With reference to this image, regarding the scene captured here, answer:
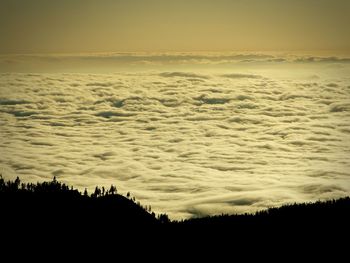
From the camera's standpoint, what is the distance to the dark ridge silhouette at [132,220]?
381 ft

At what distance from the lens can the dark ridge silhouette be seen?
11625cm

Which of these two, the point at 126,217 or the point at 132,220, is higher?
the point at 126,217

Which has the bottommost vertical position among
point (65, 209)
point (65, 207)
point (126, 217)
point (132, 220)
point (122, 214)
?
point (132, 220)

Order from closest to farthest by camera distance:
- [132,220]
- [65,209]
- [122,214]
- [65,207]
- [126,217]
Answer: [132,220], [126,217], [65,209], [122,214], [65,207]

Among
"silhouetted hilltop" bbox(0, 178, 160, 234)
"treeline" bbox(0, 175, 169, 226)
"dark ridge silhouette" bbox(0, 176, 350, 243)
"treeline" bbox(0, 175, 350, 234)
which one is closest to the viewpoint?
"dark ridge silhouette" bbox(0, 176, 350, 243)

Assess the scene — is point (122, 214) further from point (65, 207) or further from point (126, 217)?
point (65, 207)

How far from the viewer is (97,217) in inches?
5034

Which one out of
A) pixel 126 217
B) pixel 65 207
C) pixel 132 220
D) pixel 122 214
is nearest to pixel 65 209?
Answer: pixel 65 207

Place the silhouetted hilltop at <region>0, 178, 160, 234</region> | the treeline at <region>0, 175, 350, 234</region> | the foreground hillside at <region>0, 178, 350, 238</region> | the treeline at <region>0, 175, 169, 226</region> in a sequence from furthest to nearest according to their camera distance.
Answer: the treeline at <region>0, 175, 169, 226</region>, the treeline at <region>0, 175, 350, 234</region>, the silhouetted hilltop at <region>0, 178, 160, 234</region>, the foreground hillside at <region>0, 178, 350, 238</region>

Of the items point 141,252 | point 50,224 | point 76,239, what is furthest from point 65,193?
point 141,252

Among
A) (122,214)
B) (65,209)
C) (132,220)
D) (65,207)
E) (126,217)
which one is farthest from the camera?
(65,207)

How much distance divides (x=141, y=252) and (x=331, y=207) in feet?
240

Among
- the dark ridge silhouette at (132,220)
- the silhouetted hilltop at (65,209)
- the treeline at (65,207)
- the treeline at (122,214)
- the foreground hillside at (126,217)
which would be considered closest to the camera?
the dark ridge silhouette at (132,220)

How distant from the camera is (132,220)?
131500 mm
